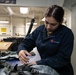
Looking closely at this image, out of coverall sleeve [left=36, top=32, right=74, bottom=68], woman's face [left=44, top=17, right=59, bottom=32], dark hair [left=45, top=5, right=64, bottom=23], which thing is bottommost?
coverall sleeve [left=36, top=32, right=74, bottom=68]

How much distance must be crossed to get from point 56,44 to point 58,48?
0.04 m

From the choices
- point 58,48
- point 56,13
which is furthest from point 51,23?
point 58,48

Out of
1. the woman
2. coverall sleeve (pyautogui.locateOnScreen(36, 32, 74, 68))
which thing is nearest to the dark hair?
the woman

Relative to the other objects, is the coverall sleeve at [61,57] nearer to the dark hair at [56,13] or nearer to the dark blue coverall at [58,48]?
the dark blue coverall at [58,48]

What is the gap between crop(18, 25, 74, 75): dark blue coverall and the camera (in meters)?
1.29

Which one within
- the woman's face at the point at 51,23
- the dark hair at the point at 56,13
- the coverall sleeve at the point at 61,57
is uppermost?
the dark hair at the point at 56,13

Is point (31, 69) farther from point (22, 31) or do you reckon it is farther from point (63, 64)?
point (22, 31)

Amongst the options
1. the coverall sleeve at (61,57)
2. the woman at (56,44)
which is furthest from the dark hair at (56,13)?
the coverall sleeve at (61,57)

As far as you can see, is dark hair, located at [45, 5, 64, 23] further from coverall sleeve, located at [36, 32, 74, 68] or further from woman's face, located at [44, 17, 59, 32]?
coverall sleeve, located at [36, 32, 74, 68]

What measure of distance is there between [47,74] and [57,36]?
1.29 ft

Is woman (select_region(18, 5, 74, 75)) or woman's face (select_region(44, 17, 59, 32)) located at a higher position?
woman's face (select_region(44, 17, 59, 32))

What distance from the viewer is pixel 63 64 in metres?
1.30

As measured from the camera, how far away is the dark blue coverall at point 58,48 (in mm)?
1291

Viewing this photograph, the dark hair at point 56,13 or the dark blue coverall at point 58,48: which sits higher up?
the dark hair at point 56,13
